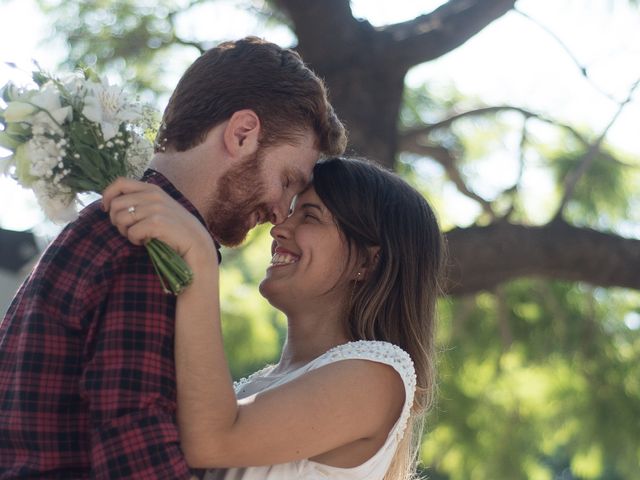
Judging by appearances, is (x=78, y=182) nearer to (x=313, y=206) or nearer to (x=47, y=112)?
(x=47, y=112)

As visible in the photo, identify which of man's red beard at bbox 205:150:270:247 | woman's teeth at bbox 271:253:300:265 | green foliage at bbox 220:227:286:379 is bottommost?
green foliage at bbox 220:227:286:379

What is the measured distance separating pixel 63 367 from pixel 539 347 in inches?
229

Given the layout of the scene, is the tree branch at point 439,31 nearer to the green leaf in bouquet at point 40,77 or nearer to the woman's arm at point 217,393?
the woman's arm at point 217,393

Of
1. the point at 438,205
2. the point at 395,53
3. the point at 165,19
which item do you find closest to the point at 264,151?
the point at 395,53

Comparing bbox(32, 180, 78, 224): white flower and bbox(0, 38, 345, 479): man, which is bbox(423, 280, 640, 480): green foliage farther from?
bbox(32, 180, 78, 224): white flower

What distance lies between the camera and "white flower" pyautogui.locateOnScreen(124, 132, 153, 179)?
107 inches

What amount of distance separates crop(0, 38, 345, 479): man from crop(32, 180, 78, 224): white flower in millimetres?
46

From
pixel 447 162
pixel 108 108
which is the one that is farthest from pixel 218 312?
pixel 447 162

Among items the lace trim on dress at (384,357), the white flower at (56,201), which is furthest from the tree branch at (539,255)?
the white flower at (56,201)

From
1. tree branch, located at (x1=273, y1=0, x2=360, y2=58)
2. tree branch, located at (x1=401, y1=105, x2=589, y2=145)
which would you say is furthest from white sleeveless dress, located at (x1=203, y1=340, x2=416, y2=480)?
tree branch, located at (x1=401, y1=105, x2=589, y2=145)

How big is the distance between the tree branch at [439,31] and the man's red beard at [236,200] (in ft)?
11.4

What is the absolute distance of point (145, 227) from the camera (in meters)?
2.45

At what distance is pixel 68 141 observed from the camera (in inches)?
101

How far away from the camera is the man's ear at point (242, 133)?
9.09ft
